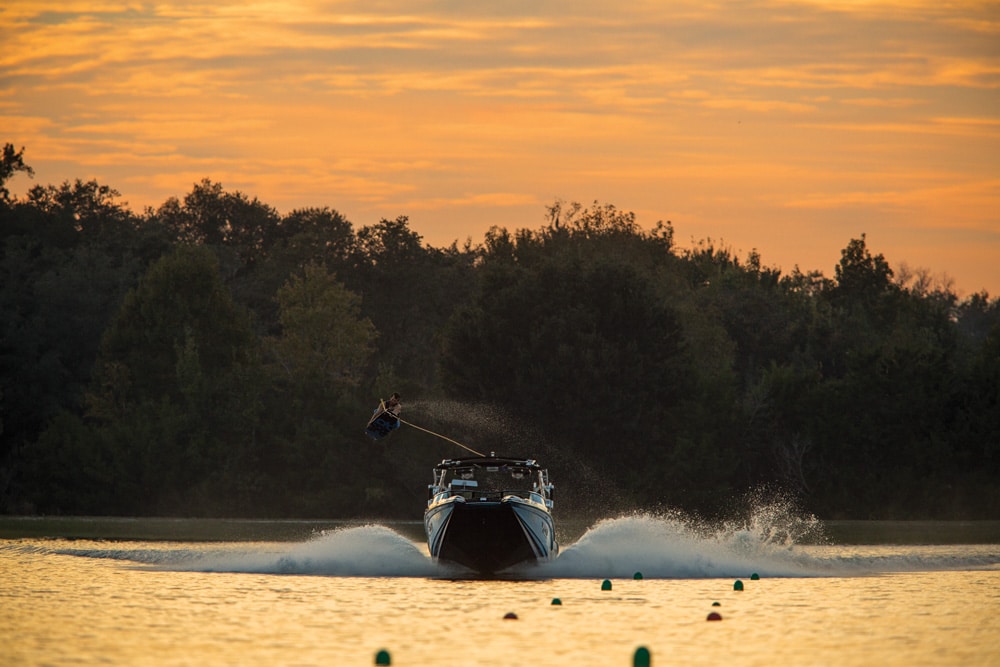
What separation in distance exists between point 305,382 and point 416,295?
1130 inches

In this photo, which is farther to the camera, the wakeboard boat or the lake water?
the wakeboard boat

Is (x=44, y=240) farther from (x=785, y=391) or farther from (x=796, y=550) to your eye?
(x=796, y=550)

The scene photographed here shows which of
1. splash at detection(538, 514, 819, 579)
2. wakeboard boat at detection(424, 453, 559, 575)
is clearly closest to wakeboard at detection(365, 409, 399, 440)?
wakeboard boat at detection(424, 453, 559, 575)

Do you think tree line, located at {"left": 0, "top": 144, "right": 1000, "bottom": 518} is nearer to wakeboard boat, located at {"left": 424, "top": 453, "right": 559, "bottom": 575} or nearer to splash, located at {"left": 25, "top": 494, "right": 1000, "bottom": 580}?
splash, located at {"left": 25, "top": 494, "right": 1000, "bottom": 580}

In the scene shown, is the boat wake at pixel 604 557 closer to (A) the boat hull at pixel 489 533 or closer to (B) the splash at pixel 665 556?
(B) the splash at pixel 665 556

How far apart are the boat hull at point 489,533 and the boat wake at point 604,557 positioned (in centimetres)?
79

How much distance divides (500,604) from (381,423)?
9.50 m

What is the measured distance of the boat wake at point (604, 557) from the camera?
4156cm

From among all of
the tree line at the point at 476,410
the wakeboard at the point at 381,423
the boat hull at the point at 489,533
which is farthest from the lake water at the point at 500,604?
the tree line at the point at 476,410

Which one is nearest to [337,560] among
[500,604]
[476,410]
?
[500,604]

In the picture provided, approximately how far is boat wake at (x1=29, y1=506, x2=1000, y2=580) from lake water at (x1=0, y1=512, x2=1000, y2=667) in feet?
0.35

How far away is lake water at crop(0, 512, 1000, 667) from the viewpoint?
83.1ft

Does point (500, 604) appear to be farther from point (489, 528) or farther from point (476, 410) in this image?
point (476, 410)

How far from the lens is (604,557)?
146 ft
